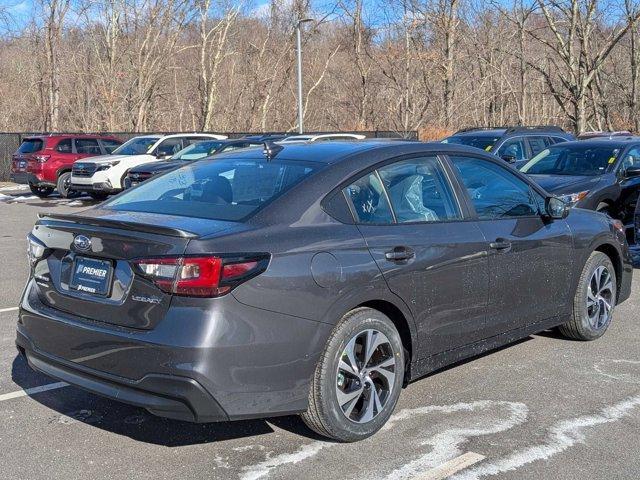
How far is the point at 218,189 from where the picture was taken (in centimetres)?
456

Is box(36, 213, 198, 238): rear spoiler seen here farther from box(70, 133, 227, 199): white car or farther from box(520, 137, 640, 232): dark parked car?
box(70, 133, 227, 199): white car

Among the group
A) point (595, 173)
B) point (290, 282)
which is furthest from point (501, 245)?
point (595, 173)

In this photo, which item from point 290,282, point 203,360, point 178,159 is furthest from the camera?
point 178,159

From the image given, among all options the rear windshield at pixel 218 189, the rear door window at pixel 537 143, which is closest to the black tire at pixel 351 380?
the rear windshield at pixel 218 189

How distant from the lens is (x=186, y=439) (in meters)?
4.29

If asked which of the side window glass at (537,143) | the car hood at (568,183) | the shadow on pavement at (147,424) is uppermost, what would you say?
the side window glass at (537,143)

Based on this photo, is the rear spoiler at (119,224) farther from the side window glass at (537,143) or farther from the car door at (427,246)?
the side window glass at (537,143)

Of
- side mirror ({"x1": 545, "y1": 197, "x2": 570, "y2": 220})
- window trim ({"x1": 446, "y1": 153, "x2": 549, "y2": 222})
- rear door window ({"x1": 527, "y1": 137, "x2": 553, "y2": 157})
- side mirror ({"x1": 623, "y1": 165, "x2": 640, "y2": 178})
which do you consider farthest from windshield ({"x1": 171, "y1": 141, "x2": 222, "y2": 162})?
side mirror ({"x1": 545, "y1": 197, "x2": 570, "y2": 220})

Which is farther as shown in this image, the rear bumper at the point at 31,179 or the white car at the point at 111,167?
the rear bumper at the point at 31,179

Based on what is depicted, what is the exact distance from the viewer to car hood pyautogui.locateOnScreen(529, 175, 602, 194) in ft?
33.4

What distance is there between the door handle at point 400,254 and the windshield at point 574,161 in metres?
7.12

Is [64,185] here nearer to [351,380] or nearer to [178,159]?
[178,159]

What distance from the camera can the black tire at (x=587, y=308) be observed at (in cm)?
598

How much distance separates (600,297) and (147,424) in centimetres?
378
